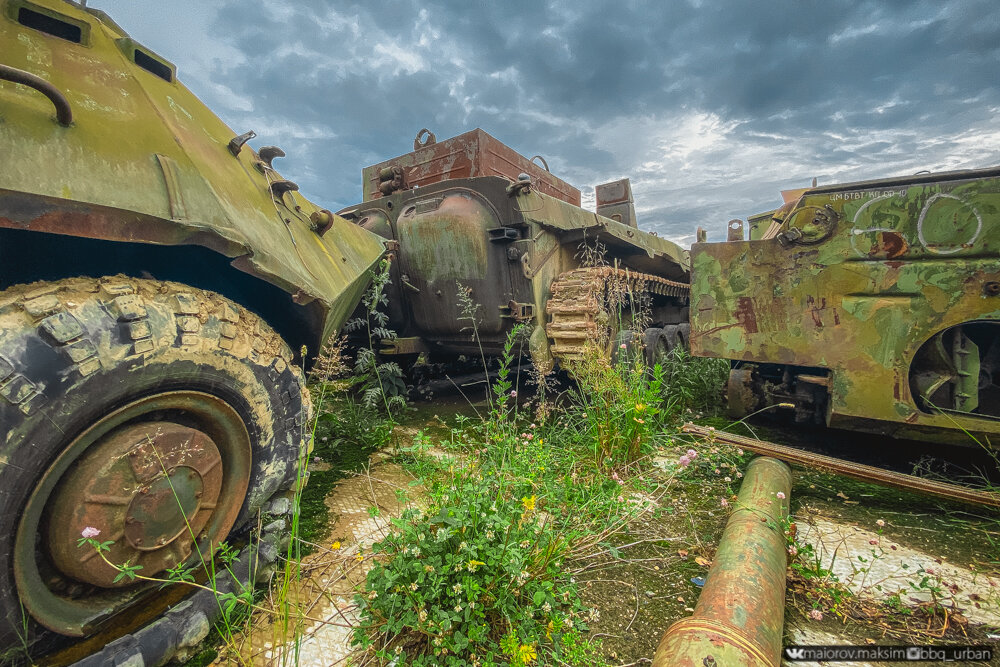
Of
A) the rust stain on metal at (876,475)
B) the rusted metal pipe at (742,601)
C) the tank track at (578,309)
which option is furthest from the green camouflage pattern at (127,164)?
the rust stain on metal at (876,475)

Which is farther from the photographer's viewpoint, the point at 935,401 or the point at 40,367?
the point at 935,401

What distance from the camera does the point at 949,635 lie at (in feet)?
4.73

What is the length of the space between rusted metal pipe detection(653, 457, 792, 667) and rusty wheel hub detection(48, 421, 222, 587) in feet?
4.17

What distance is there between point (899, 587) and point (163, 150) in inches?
116

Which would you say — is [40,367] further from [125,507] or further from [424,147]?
[424,147]

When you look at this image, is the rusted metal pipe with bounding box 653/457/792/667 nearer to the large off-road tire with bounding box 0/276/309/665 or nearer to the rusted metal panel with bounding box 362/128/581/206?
the large off-road tire with bounding box 0/276/309/665

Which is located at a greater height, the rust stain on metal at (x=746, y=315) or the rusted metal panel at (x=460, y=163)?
the rusted metal panel at (x=460, y=163)

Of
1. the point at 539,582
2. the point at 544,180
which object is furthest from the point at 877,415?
the point at 544,180

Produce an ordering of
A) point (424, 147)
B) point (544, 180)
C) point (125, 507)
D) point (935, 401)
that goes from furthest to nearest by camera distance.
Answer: point (544, 180), point (424, 147), point (935, 401), point (125, 507)

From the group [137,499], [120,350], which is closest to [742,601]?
[137,499]

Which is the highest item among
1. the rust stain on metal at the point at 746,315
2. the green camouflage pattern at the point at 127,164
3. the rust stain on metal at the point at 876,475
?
the green camouflage pattern at the point at 127,164

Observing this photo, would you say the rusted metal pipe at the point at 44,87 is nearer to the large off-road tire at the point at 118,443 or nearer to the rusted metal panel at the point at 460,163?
the large off-road tire at the point at 118,443

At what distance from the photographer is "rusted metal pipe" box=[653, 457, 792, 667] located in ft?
3.33

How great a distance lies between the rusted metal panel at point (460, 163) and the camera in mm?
4957
